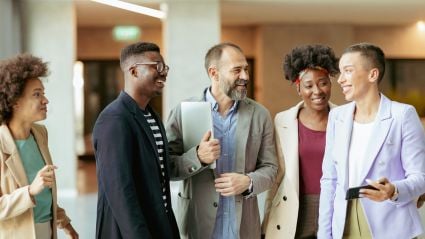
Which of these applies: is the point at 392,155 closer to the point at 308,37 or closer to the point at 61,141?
the point at 61,141

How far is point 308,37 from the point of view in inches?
582

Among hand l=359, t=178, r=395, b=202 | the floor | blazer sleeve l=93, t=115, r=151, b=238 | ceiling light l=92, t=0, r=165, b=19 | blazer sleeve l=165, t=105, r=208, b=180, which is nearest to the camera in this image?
hand l=359, t=178, r=395, b=202

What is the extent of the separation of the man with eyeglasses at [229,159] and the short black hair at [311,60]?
0.34m

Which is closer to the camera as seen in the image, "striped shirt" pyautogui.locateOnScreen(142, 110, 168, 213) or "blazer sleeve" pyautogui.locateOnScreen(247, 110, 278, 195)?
"striped shirt" pyautogui.locateOnScreen(142, 110, 168, 213)

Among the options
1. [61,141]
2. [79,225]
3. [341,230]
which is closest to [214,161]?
[341,230]

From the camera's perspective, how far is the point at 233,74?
3.17 meters

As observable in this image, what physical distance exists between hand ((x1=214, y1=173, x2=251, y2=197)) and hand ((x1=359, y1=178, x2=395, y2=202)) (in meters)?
0.74

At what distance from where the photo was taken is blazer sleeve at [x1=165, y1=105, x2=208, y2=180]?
3041 mm

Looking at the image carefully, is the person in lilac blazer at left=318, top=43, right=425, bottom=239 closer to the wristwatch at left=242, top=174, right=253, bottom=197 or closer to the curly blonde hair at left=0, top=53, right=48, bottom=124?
the wristwatch at left=242, top=174, right=253, bottom=197

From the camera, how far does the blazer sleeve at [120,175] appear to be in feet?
8.50

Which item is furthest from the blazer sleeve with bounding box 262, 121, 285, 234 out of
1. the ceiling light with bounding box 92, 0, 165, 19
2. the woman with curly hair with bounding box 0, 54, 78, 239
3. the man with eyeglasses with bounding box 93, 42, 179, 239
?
the ceiling light with bounding box 92, 0, 165, 19

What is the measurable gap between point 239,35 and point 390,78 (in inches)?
172

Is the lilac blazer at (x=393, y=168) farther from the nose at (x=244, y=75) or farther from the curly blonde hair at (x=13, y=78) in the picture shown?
the curly blonde hair at (x=13, y=78)

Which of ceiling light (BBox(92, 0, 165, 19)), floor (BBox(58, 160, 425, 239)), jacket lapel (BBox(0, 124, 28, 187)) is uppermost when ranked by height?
ceiling light (BBox(92, 0, 165, 19))
